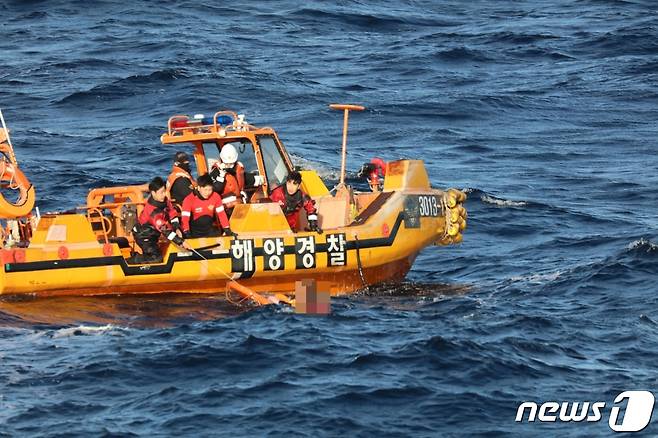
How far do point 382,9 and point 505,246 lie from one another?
23741 millimetres

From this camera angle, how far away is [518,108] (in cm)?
3341

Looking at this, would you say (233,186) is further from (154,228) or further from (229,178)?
(154,228)

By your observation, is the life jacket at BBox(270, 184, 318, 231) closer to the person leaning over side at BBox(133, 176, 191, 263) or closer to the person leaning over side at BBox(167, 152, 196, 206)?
the person leaning over side at BBox(167, 152, 196, 206)

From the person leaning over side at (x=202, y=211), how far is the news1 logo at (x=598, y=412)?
5.61 metres

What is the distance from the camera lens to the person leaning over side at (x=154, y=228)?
18.1 meters

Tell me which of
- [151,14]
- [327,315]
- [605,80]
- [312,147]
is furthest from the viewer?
[151,14]

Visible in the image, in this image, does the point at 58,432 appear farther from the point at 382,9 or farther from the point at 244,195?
the point at 382,9

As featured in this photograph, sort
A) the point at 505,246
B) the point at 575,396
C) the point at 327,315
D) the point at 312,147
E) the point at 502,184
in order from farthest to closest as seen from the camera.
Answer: the point at 312,147, the point at 502,184, the point at 505,246, the point at 327,315, the point at 575,396

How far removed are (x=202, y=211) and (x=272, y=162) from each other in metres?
2.07

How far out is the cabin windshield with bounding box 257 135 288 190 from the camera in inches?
800

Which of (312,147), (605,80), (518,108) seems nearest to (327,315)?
(312,147)

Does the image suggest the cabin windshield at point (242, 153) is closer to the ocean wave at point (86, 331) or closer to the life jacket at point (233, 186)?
the life jacket at point (233, 186)

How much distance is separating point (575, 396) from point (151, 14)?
3171cm

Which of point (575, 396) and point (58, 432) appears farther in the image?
point (575, 396)
